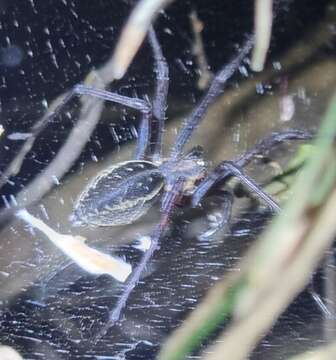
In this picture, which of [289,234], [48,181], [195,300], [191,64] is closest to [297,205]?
[289,234]

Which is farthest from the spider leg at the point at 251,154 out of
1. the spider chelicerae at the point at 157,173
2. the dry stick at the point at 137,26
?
the dry stick at the point at 137,26

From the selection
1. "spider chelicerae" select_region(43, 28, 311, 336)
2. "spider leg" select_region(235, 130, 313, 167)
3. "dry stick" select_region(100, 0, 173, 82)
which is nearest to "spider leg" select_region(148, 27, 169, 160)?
"spider chelicerae" select_region(43, 28, 311, 336)

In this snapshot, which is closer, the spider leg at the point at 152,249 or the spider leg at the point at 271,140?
the spider leg at the point at 152,249

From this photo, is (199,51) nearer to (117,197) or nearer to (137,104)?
(137,104)

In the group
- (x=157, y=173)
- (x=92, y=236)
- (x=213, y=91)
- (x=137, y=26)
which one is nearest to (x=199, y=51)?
(x=213, y=91)

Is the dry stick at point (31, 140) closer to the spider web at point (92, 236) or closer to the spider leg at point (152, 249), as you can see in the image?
the spider web at point (92, 236)

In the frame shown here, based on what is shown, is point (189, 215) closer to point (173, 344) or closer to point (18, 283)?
Result: point (18, 283)
